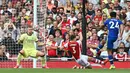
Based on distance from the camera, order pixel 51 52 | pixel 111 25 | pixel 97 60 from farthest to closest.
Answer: pixel 51 52, pixel 97 60, pixel 111 25

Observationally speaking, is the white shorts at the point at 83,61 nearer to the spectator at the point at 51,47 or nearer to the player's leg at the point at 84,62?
the player's leg at the point at 84,62

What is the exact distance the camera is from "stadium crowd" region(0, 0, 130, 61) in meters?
21.1

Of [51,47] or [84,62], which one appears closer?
[84,62]

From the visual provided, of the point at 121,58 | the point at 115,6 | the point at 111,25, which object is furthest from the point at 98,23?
the point at 111,25

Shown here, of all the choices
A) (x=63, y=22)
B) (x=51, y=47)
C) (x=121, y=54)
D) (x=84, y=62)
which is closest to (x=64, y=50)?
(x=51, y=47)

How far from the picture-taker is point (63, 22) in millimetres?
22891

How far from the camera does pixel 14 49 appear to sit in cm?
2134

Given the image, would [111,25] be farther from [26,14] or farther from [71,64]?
[26,14]

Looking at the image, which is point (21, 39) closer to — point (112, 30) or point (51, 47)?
point (51, 47)

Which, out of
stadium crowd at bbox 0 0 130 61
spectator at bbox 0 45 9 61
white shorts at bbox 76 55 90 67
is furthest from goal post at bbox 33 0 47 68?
white shorts at bbox 76 55 90 67

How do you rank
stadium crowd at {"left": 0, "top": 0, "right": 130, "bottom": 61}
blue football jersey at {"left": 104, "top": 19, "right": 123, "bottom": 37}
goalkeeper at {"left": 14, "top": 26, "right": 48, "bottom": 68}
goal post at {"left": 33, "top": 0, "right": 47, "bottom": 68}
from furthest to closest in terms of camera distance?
stadium crowd at {"left": 0, "top": 0, "right": 130, "bottom": 61} → goal post at {"left": 33, "top": 0, "right": 47, "bottom": 68} → goalkeeper at {"left": 14, "top": 26, "right": 48, "bottom": 68} → blue football jersey at {"left": 104, "top": 19, "right": 123, "bottom": 37}

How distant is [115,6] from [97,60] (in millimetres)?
4407

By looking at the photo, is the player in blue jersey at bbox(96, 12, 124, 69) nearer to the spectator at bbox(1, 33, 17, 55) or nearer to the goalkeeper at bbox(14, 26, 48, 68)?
the goalkeeper at bbox(14, 26, 48, 68)

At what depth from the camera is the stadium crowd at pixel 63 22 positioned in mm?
21125
